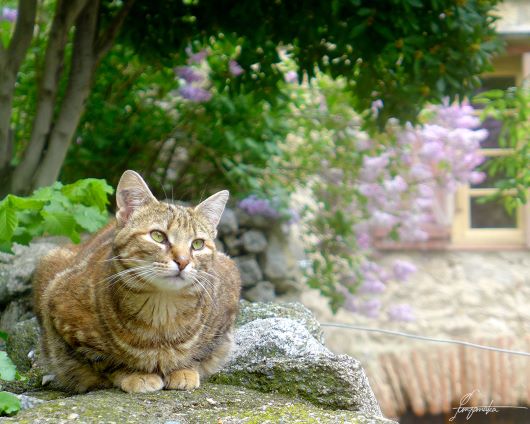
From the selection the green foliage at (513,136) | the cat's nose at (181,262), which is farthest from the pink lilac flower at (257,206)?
the cat's nose at (181,262)

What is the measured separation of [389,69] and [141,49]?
→ 1.38 meters

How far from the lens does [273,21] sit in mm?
4023

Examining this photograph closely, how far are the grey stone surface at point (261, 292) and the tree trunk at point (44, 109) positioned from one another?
2102 mm

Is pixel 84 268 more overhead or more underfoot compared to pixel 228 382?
more overhead

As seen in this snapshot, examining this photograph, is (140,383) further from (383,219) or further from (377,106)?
(383,219)

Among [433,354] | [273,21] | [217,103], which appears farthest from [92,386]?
[433,354]

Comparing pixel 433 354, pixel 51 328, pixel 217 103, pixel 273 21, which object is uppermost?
pixel 273 21

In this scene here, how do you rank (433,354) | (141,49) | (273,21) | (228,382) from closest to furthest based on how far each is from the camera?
(228,382) → (273,21) → (141,49) → (433,354)

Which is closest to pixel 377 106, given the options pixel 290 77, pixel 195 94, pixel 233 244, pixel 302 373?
pixel 195 94

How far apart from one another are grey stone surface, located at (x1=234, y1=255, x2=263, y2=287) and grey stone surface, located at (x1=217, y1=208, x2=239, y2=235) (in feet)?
0.77

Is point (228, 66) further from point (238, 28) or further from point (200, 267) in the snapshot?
point (200, 267)

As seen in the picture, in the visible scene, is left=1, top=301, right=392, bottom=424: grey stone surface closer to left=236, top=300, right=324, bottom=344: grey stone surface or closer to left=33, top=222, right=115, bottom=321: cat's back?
left=236, top=300, right=324, bottom=344: grey stone surface

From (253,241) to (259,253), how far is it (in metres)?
0.14

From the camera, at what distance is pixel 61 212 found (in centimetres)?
288
